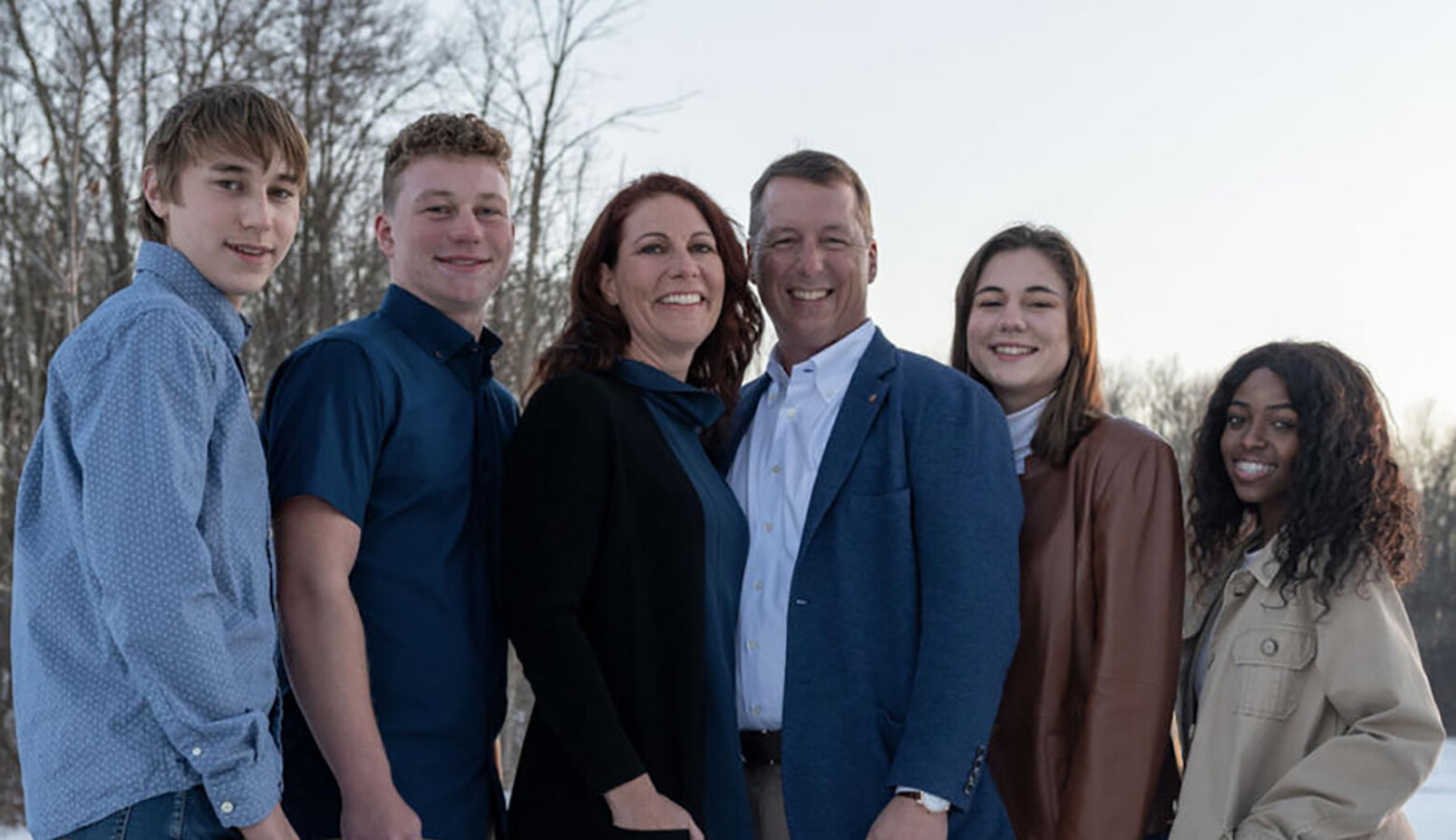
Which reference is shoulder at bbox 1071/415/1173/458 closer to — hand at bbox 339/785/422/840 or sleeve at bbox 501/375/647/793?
sleeve at bbox 501/375/647/793

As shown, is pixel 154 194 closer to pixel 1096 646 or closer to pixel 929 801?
pixel 929 801

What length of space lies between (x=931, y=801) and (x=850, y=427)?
0.84 metres

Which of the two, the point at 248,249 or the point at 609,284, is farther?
the point at 609,284

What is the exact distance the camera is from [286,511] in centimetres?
274

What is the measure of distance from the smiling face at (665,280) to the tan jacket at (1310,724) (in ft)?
4.98

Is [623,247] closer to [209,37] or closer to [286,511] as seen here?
[286,511]

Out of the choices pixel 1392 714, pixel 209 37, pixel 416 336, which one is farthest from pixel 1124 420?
pixel 209 37

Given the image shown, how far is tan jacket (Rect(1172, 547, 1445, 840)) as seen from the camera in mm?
3186

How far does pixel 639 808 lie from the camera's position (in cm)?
274

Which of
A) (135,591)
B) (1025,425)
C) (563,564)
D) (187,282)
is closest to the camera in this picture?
(135,591)

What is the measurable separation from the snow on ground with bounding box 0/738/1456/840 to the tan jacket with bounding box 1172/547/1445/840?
650cm

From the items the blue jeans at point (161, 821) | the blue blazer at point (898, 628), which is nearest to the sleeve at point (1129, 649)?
the blue blazer at point (898, 628)

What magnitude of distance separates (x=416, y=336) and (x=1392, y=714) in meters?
2.34

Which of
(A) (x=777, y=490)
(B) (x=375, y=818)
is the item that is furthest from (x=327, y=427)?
(A) (x=777, y=490)
